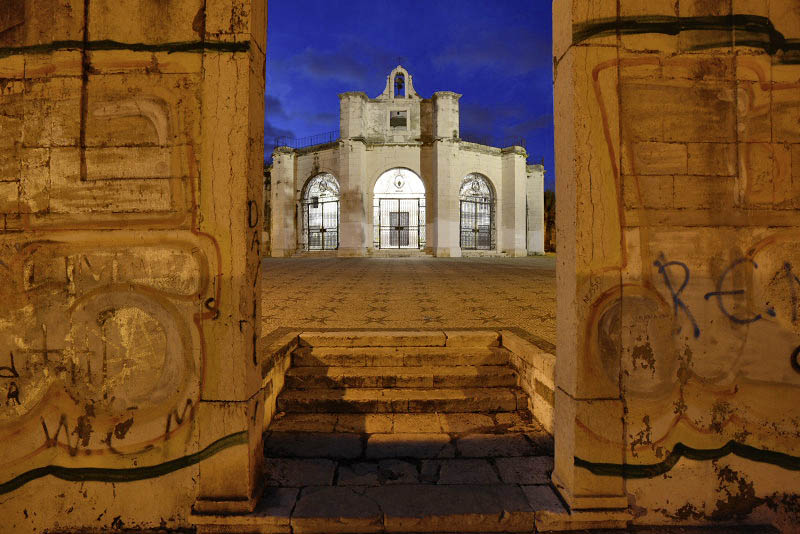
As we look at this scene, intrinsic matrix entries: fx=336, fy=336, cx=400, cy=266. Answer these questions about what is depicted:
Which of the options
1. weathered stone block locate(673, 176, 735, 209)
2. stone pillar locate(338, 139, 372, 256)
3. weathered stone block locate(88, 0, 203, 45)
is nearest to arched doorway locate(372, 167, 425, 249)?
stone pillar locate(338, 139, 372, 256)

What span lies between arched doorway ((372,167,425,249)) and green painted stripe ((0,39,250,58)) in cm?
1943

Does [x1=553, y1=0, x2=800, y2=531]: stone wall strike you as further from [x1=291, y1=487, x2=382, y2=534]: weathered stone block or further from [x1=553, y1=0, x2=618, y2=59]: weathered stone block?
[x1=291, y1=487, x2=382, y2=534]: weathered stone block

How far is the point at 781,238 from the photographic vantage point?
209 cm

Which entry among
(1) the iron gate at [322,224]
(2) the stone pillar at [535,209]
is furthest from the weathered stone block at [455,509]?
(2) the stone pillar at [535,209]

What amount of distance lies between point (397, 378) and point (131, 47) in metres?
3.20

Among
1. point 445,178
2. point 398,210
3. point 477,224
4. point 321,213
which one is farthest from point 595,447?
Result: point 321,213

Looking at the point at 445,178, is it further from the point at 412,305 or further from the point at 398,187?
the point at 412,305

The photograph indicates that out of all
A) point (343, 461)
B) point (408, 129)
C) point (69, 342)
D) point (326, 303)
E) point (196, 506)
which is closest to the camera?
point (196, 506)

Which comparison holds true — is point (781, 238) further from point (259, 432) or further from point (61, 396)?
point (61, 396)

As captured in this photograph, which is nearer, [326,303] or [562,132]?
[562,132]

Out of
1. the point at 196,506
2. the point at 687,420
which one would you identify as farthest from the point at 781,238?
the point at 196,506

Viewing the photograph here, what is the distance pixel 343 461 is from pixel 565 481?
1.48m

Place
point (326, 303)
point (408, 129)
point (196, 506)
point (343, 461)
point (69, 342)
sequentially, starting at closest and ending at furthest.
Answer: point (196, 506) → point (69, 342) → point (343, 461) → point (326, 303) → point (408, 129)

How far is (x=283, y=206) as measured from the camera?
72.0 ft
